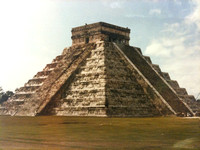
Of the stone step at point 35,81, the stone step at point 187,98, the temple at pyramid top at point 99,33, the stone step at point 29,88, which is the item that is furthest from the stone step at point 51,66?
the stone step at point 187,98

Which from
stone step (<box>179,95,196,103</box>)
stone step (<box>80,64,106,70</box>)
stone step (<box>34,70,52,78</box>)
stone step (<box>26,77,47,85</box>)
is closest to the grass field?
stone step (<box>80,64,106,70</box>)

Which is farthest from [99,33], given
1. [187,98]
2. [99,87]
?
[187,98]

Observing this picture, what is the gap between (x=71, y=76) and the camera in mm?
33469

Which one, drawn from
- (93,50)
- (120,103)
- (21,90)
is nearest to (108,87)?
(120,103)

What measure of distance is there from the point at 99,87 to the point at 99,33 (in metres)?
10.8

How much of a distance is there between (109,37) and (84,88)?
1083 centimetres

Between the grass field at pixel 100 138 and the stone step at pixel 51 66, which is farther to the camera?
the stone step at pixel 51 66

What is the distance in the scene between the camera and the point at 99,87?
29484 millimetres

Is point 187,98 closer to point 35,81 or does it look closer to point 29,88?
point 35,81

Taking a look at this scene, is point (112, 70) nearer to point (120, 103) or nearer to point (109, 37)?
point (120, 103)

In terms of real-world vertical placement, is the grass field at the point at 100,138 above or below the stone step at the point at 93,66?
below

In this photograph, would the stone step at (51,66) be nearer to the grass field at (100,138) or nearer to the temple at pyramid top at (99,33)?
the temple at pyramid top at (99,33)

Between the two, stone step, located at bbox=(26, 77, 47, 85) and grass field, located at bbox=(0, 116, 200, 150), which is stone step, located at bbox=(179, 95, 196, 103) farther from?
grass field, located at bbox=(0, 116, 200, 150)

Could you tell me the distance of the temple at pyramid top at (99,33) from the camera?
38.3 m
